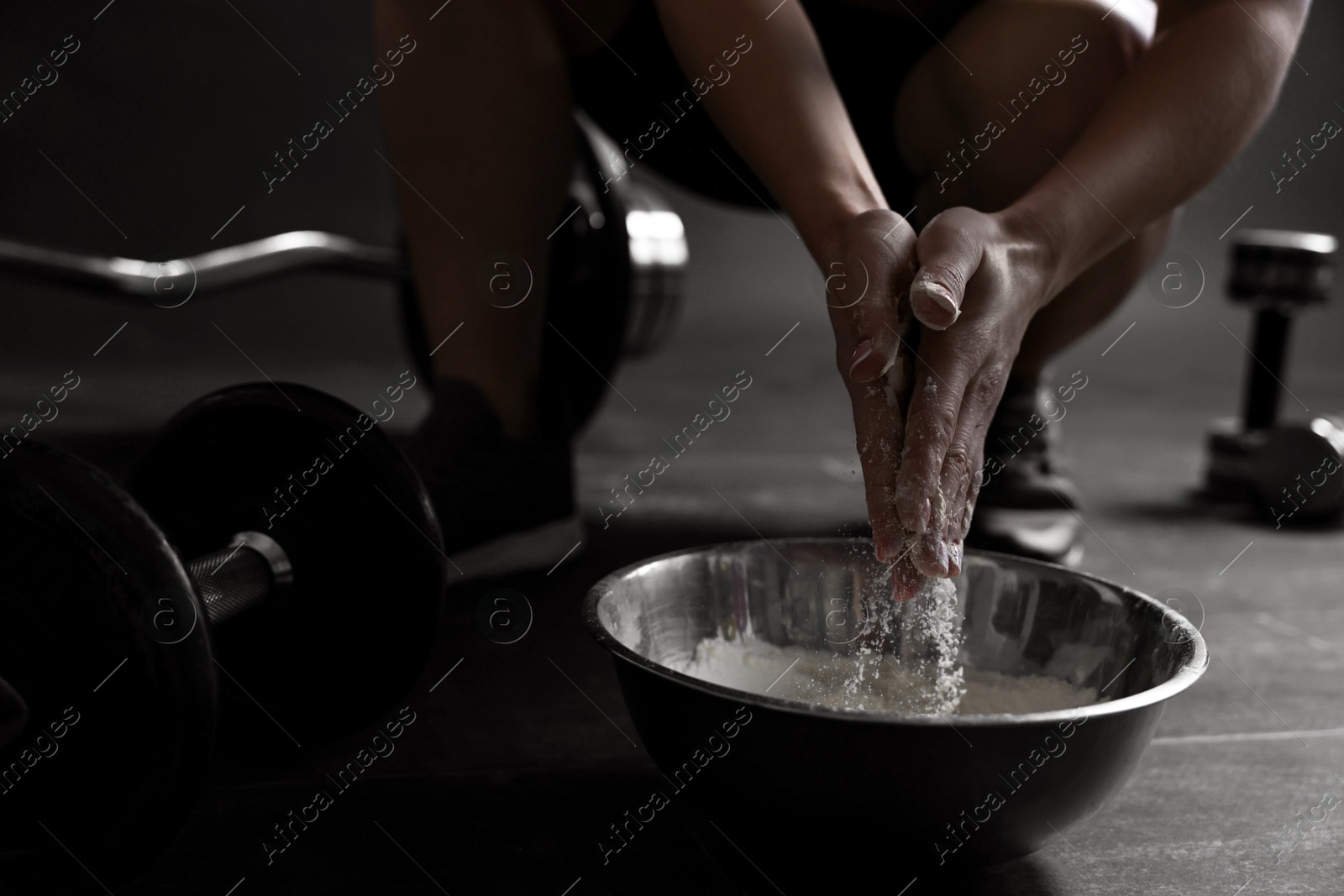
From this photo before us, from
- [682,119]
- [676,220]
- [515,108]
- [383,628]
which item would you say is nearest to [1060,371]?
[676,220]

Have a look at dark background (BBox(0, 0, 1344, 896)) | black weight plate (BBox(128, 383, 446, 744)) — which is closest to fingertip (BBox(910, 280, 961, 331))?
dark background (BBox(0, 0, 1344, 896))

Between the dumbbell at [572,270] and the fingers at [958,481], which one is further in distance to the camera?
the dumbbell at [572,270]

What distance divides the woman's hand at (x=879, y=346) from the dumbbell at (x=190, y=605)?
27 centimetres

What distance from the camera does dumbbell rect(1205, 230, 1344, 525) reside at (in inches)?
56.4

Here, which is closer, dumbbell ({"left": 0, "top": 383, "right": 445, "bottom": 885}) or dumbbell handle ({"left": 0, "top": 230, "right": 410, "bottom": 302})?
dumbbell ({"left": 0, "top": 383, "right": 445, "bottom": 885})

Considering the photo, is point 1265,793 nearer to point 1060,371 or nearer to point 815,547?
point 815,547

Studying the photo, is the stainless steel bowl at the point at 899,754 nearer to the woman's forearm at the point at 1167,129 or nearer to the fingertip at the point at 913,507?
the fingertip at the point at 913,507

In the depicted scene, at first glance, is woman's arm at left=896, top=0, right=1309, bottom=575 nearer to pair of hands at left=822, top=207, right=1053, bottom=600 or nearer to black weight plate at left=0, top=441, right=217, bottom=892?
pair of hands at left=822, top=207, right=1053, bottom=600

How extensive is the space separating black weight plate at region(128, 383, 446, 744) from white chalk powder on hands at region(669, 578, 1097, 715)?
0.58 ft

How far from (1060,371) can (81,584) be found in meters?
2.59

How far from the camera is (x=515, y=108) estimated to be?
0.99 meters

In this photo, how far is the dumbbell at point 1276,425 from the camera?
1.43 m

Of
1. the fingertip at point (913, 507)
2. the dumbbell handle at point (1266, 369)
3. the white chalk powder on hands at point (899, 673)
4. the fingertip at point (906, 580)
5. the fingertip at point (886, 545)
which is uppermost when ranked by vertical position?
the fingertip at point (913, 507)

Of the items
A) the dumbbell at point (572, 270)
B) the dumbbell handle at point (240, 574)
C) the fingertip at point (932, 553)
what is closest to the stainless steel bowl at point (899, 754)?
the fingertip at point (932, 553)
